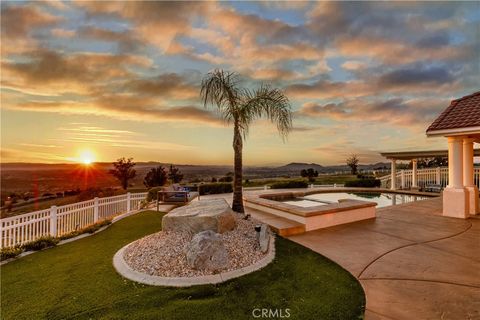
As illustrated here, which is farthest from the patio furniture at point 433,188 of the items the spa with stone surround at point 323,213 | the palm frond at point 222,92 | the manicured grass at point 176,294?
the palm frond at point 222,92

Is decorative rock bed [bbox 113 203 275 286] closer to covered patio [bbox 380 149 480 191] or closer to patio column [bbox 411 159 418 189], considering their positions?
covered patio [bbox 380 149 480 191]

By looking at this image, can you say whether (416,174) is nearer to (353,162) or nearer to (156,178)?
(353,162)

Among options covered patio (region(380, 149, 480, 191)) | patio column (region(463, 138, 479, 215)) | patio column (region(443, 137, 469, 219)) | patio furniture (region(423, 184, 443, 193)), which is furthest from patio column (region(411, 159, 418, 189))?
patio column (region(443, 137, 469, 219))

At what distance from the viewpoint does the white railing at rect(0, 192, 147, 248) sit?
5922 mm

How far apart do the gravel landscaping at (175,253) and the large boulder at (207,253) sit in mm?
83

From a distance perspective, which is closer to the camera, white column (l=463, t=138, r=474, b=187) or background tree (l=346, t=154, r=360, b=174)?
white column (l=463, t=138, r=474, b=187)

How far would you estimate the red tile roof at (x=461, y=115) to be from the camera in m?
7.39

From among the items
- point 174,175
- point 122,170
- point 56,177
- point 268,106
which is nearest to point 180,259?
point 268,106

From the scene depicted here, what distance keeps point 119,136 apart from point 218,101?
8615 millimetres

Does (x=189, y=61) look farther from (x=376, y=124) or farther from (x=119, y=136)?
(x=376, y=124)

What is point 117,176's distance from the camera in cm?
2316

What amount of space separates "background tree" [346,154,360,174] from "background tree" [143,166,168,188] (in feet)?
77.5

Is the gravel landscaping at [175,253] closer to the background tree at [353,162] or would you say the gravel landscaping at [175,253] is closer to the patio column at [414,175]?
the patio column at [414,175]

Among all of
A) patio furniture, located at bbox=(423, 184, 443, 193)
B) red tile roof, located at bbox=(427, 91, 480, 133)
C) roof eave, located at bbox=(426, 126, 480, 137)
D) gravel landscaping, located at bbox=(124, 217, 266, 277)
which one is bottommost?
gravel landscaping, located at bbox=(124, 217, 266, 277)
